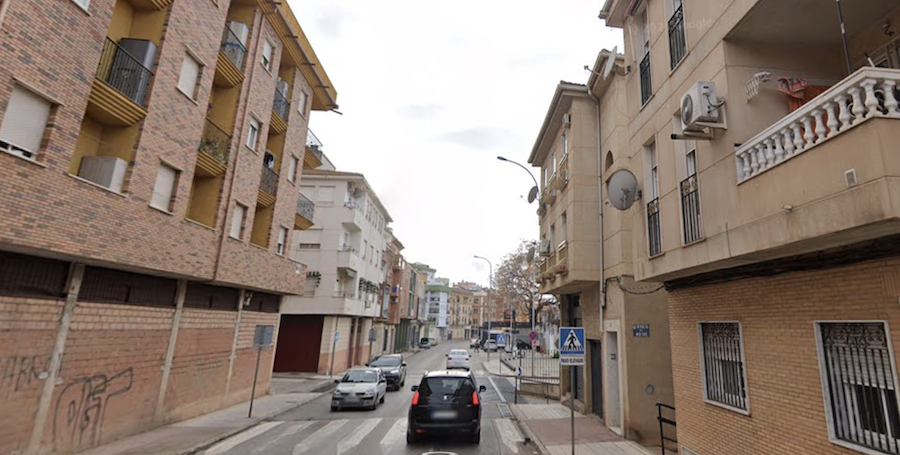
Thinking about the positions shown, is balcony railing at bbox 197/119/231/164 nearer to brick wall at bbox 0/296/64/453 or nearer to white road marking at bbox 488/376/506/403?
brick wall at bbox 0/296/64/453

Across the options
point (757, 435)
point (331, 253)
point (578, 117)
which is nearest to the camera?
point (757, 435)

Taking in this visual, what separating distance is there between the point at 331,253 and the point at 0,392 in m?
22.5

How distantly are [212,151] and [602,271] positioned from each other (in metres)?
13.1

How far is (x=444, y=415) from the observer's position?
10.1m

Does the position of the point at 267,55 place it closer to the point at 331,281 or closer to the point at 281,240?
the point at 281,240

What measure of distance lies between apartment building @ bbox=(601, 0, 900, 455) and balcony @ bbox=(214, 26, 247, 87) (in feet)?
42.8

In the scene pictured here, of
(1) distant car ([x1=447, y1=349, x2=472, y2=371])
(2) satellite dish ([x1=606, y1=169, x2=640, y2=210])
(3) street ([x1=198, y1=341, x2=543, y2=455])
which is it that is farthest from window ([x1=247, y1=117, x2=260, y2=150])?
(1) distant car ([x1=447, y1=349, x2=472, y2=371])

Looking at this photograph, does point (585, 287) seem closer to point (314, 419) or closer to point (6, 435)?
point (314, 419)

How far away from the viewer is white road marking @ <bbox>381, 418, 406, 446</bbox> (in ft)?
Result: 34.8

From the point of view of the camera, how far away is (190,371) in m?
13.4

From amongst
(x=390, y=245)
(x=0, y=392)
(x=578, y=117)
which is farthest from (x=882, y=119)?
(x=390, y=245)

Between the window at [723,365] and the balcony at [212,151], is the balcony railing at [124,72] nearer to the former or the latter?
the balcony at [212,151]

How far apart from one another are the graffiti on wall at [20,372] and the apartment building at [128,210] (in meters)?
0.03

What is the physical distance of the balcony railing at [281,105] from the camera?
18.5 metres
